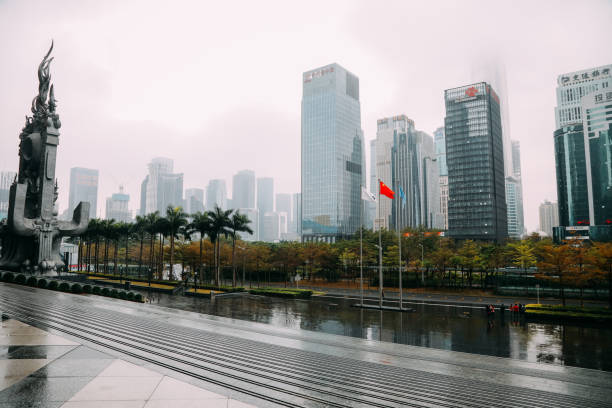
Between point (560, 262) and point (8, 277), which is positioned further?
point (8, 277)

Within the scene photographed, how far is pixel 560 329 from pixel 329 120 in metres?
162

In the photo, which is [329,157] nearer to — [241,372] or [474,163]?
[474,163]

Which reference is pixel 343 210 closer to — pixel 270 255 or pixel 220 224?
pixel 270 255

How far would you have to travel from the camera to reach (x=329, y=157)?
178500 mm

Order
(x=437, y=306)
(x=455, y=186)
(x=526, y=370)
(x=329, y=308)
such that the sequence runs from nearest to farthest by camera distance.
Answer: (x=526, y=370)
(x=329, y=308)
(x=437, y=306)
(x=455, y=186)

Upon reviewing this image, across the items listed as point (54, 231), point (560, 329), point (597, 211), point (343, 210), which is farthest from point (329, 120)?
point (560, 329)

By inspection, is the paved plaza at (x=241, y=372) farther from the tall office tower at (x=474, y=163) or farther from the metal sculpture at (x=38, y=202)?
the tall office tower at (x=474, y=163)

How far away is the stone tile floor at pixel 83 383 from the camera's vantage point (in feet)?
29.4

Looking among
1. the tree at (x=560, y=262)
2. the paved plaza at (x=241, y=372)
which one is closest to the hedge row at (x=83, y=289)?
the paved plaza at (x=241, y=372)

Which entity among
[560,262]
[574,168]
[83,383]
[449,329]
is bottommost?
[449,329]

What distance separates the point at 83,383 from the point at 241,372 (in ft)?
14.7

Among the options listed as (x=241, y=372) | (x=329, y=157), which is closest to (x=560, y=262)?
(x=241, y=372)

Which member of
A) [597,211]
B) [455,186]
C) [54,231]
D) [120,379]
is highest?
[455,186]

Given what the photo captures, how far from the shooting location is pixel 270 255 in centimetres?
7238
